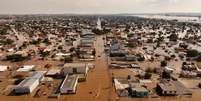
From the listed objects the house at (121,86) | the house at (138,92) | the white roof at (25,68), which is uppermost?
the house at (138,92)

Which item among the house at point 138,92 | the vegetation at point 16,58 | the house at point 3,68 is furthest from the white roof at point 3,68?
the house at point 138,92

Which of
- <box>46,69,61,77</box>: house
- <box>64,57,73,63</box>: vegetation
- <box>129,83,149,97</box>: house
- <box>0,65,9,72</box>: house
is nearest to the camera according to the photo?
<box>129,83,149,97</box>: house

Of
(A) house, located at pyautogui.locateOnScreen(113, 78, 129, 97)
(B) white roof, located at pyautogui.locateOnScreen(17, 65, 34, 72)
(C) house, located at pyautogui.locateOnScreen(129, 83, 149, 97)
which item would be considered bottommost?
(B) white roof, located at pyautogui.locateOnScreen(17, 65, 34, 72)

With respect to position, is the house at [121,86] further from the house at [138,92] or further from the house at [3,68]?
the house at [3,68]

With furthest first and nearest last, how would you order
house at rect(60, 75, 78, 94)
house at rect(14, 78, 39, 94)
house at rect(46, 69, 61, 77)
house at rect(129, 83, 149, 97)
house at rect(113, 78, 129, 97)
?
house at rect(46, 69, 61, 77)
house at rect(14, 78, 39, 94)
house at rect(60, 75, 78, 94)
house at rect(113, 78, 129, 97)
house at rect(129, 83, 149, 97)

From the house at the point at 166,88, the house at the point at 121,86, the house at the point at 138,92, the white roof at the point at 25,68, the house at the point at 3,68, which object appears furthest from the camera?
the house at the point at 3,68

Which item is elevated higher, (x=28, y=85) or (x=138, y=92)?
(x=28, y=85)

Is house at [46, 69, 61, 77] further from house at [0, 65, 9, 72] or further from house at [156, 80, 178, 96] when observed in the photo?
house at [156, 80, 178, 96]

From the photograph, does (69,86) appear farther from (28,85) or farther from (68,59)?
(68,59)

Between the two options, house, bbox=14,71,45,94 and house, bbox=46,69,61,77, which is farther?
house, bbox=46,69,61,77

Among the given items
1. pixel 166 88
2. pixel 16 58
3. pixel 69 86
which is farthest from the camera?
pixel 16 58

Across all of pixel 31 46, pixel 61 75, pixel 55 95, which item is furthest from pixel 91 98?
pixel 31 46

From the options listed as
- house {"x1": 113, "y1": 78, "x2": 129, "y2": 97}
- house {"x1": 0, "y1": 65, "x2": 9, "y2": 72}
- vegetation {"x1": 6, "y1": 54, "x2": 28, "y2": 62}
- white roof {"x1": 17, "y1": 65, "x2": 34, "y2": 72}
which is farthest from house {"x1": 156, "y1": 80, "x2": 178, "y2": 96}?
vegetation {"x1": 6, "y1": 54, "x2": 28, "y2": 62}

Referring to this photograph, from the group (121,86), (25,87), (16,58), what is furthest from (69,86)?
(16,58)
